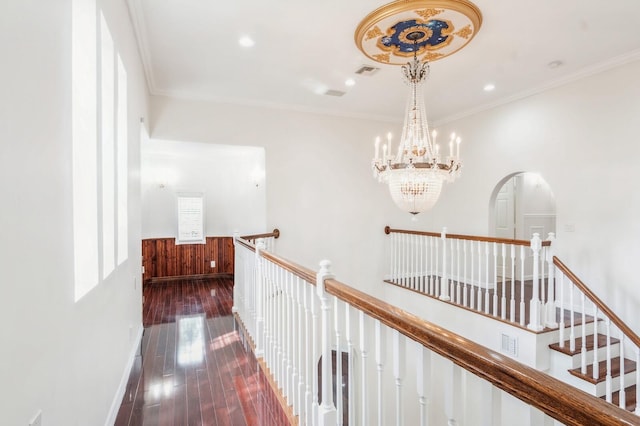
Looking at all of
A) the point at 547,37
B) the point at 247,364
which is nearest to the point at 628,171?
the point at 547,37

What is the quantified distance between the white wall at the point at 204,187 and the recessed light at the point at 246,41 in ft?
9.33

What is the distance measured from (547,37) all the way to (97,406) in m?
4.93

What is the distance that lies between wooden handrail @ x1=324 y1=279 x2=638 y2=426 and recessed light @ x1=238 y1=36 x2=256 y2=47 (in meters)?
3.20

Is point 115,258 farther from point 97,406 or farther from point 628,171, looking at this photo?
point 628,171

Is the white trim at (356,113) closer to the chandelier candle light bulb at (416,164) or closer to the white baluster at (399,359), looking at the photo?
the chandelier candle light bulb at (416,164)

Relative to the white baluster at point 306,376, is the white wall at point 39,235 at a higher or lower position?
higher

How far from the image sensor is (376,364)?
5.56ft

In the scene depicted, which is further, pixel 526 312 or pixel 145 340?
pixel 526 312

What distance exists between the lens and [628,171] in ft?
12.4

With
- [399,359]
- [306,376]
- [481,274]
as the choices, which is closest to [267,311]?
[306,376]

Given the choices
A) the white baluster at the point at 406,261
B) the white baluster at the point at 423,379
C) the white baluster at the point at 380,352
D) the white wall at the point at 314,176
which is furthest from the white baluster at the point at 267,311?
the white baluster at the point at 406,261

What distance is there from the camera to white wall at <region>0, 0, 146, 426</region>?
0.90 m

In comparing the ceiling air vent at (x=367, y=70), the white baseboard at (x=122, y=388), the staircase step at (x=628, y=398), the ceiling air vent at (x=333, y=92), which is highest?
the ceiling air vent at (x=367, y=70)

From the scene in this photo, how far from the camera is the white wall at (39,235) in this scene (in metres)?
0.90
